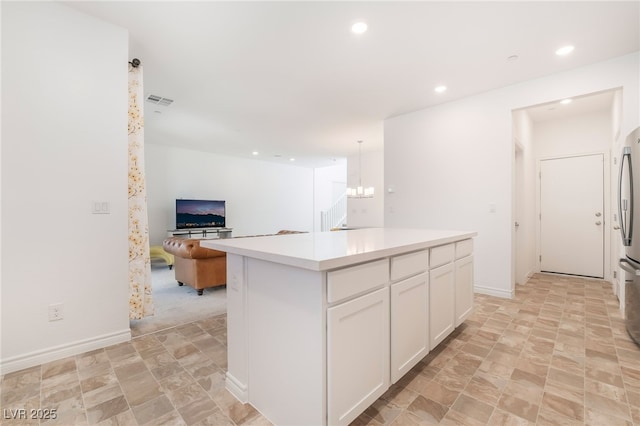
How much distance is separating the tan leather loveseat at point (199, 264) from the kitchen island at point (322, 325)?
217 centimetres

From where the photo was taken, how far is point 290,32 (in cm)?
250

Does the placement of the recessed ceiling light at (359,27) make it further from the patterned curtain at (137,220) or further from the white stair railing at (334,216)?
the white stair railing at (334,216)

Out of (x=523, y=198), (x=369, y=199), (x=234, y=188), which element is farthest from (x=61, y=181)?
(x=369, y=199)

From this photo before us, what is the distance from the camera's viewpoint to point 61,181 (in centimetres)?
Answer: 216

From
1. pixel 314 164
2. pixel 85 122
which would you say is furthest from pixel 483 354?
pixel 314 164

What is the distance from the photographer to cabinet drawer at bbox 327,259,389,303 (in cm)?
124

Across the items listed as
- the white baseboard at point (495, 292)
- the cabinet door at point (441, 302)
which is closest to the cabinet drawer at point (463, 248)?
the cabinet door at point (441, 302)

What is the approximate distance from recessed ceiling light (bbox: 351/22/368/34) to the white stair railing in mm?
8243

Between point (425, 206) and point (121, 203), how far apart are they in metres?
3.80

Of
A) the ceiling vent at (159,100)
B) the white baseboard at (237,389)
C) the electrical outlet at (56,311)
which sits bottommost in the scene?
the white baseboard at (237,389)

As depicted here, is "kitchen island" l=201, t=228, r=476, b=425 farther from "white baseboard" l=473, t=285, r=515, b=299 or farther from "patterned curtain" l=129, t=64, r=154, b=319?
"white baseboard" l=473, t=285, r=515, b=299

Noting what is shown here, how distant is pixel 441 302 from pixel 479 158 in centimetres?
246

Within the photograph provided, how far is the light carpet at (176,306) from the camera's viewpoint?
2.82 meters

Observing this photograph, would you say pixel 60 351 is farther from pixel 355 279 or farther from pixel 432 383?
pixel 432 383
